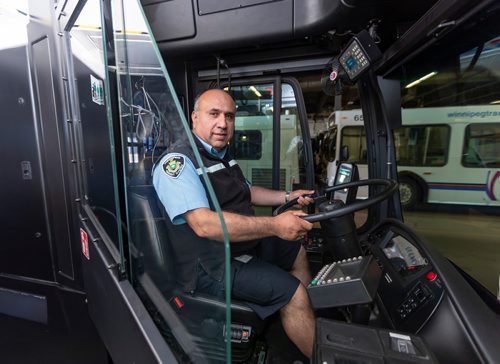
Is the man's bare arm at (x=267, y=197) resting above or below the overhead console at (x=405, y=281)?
above

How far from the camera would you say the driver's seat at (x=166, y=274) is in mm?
819

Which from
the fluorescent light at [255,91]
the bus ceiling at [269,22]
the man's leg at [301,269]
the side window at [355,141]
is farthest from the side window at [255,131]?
the side window at [355,141]

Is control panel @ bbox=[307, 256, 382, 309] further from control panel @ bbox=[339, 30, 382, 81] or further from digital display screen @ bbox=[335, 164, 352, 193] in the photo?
control panel @ bbox=[339, 30, 382, 81]

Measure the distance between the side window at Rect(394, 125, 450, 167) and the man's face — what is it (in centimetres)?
413

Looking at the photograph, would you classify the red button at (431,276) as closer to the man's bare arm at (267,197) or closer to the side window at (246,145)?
the man's bare arm at (267,197)

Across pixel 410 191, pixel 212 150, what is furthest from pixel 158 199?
pixel 410 191

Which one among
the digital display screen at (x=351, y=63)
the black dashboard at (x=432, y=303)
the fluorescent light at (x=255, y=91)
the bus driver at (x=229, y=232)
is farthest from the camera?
the fluorescent light at (x=255, y=91)

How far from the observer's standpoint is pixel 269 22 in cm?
152

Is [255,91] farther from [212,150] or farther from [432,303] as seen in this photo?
[432,303]

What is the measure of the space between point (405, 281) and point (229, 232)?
0.72 metres

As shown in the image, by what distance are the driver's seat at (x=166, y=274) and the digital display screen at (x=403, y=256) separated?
2.07ft

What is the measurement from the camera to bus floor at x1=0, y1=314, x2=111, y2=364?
5.27ft

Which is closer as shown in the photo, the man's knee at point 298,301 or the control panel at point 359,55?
the man's knee at point 298,301

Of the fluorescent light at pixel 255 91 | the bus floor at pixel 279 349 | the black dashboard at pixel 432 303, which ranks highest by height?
the fluorescent light at pixel 255 91
